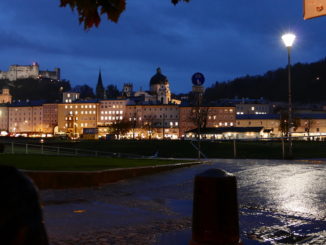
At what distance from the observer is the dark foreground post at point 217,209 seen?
5219 millimetres

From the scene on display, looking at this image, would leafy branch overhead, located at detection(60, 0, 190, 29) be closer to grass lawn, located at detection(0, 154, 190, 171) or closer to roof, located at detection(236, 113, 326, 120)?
grass lawn, located at detection(0, 154, 190, 171)

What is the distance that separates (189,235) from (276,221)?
1852 mm

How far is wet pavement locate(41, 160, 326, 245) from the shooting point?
6.64 metres

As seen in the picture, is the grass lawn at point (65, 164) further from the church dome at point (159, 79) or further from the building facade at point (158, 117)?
the church dome at point (159, 79)

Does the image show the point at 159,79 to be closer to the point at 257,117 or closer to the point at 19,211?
the point at 257,117

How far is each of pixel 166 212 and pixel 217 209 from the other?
3671 millimetres

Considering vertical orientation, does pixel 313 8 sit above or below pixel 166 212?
above

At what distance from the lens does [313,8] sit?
5.86 metres

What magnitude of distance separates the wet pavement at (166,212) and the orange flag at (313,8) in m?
3.03

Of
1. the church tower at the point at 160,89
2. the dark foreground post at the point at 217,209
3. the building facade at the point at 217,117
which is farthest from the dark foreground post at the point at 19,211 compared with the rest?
the church tower at the point at 160,89

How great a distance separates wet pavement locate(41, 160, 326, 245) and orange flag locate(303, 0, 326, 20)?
119 inches

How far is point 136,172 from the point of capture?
15453 mm

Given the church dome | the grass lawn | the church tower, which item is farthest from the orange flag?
the church dome

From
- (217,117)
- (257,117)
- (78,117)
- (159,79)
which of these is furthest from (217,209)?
(159,79)
